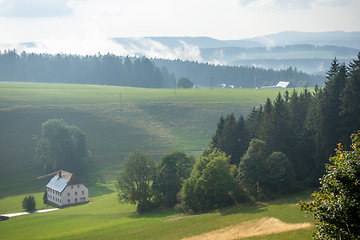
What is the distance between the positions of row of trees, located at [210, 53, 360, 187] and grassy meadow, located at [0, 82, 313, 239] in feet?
23.2

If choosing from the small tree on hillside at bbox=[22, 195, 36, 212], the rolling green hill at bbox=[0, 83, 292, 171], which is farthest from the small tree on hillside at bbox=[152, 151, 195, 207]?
the rolling green hill at bbox=[0, 83, 292, 171]

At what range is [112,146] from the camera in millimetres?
103688

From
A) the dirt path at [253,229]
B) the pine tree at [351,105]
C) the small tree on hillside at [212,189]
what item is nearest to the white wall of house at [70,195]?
the small tree on hillside at [212,189]

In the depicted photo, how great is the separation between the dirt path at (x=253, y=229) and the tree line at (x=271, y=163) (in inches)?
538

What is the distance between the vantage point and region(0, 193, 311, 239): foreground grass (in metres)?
39.2

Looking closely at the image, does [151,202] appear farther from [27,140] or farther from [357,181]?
[27,140]

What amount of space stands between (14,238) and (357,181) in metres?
41.9

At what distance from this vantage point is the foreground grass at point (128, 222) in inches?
1543

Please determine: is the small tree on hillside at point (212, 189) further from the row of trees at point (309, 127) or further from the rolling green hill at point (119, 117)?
the rolling green hill at point (119, 117)

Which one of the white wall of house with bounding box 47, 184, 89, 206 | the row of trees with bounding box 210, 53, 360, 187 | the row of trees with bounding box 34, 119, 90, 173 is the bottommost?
the white wall of house with bounding box 47, 184, 89, 206

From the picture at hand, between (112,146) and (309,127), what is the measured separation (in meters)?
60.0

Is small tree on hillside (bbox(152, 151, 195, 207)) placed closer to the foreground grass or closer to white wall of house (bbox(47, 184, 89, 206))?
the foreground grass

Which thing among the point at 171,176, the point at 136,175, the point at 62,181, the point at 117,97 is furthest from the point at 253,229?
the point at 117,97

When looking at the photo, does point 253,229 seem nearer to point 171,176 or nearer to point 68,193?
point 171,176
